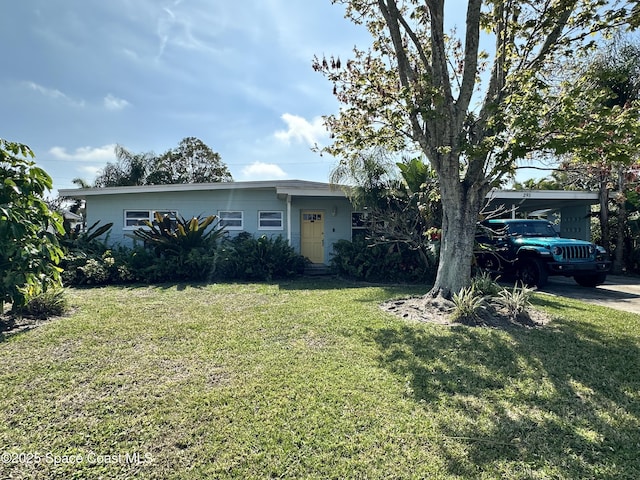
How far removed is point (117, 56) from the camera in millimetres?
7977

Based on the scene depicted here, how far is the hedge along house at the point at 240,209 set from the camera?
12.1m

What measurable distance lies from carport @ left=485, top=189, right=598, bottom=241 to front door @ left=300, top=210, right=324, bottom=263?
6.03 metres

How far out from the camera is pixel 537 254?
892cm

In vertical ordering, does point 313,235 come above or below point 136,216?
below

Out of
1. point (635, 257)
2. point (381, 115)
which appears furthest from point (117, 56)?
point (635, 257)

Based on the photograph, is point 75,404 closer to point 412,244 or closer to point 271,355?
point 271,355

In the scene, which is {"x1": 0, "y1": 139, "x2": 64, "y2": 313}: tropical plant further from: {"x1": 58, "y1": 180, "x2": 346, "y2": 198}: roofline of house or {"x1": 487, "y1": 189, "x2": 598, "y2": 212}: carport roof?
{"x1": 487, "y1": 189, "x2": 598, "y2": 212}: carport roof

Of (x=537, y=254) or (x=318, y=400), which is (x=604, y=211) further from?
(x=318, y=400)

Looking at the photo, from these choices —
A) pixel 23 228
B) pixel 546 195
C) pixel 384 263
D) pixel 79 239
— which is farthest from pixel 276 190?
pixel 546 195

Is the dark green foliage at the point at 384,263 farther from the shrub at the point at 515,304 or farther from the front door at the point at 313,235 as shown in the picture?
the shrub at the point at 515,304

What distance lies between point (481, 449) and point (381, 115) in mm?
5485

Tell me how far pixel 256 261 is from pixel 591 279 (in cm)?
939

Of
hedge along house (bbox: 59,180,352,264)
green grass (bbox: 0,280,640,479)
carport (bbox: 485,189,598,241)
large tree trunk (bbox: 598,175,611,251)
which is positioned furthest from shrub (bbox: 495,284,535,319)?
large tree trunk (bbox: 598,175,611,251)

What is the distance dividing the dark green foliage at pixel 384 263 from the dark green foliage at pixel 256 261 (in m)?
1.73
